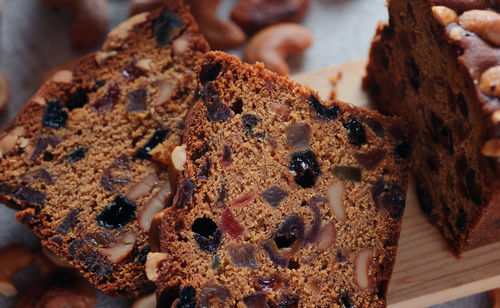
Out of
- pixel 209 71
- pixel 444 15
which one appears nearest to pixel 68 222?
pixel 209 71

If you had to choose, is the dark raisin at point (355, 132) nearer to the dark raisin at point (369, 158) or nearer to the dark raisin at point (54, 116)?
the dark raisin at point (369, 158)

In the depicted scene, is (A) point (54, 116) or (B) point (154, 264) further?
(A) point (54, 116)

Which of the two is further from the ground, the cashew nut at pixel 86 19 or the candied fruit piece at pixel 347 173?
the cashew nut at pixel 86 19

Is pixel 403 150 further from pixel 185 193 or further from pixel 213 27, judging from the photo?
pixel 213 27

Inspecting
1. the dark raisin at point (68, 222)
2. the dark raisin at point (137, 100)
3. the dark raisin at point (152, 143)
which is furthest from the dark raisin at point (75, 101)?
the dark raisin at point (68, 222)

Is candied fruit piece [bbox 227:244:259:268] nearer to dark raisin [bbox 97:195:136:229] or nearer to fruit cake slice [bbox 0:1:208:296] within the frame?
fruit cake slice [bbox 0:1:208:296]

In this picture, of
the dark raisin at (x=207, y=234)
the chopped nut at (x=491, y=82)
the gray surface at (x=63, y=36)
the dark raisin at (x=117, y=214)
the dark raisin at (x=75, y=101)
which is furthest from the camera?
the gray surface at (x=63, y=36)

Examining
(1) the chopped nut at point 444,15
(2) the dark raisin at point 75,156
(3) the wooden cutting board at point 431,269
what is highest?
(1) the chopped nut at point 444,15
